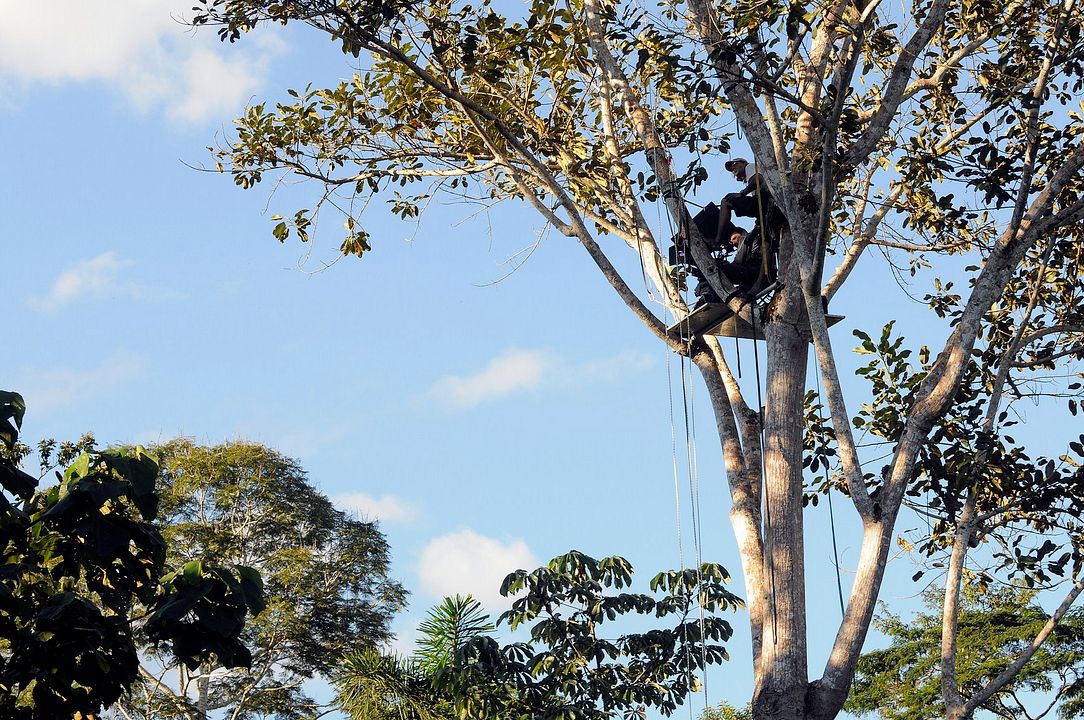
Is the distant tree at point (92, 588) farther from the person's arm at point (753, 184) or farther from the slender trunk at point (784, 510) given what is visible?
the person's arm at point (753, 184)

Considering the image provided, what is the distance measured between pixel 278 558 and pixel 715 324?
14792 mm

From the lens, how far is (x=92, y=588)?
670 centimetres

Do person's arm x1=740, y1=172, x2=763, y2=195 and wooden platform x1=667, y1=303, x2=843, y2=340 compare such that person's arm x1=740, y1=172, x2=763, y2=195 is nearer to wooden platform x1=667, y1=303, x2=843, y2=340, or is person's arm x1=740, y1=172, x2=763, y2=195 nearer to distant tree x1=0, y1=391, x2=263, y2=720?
wooden platform x1=667, y1=303, x2=843, y2=340

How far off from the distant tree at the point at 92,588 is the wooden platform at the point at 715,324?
308 centimetres

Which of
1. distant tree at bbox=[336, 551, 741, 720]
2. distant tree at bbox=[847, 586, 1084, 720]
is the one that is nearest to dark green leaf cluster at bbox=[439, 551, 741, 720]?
distant tree at bbox=[336, 551, 741, 720]

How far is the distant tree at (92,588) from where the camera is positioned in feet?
19.5

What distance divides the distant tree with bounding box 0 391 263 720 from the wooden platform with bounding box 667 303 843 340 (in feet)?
10.1

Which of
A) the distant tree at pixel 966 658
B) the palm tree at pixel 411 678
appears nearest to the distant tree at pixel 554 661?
the palm tree at pixel 411 678

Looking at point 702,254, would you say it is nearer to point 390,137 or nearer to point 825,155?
point 825,155

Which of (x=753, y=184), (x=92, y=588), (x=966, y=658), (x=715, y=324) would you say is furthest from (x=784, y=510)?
(x=966, y=658)

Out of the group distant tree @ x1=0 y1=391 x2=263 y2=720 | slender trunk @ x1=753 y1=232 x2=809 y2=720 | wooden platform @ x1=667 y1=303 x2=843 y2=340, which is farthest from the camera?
wooden platform @ x1=667 y1=303 x2=843 y2=340

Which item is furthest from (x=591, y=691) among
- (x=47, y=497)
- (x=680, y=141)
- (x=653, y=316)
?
(x=47, y=497)

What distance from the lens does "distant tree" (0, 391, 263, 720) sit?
593cm

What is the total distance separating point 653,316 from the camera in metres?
8.42
